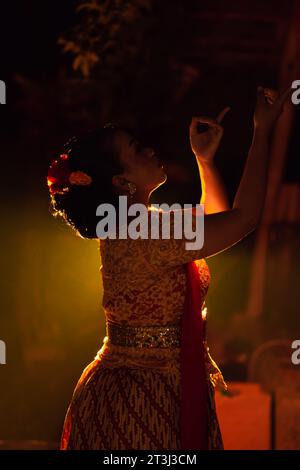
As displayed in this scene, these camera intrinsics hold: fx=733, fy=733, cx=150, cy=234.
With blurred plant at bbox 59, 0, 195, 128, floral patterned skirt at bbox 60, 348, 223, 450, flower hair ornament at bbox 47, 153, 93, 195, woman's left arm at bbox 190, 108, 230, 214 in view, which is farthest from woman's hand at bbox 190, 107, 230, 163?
blurred plant at bbox 59, 0, 195, 128

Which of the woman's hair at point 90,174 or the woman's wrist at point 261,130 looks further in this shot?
the woman's hair at point 90,174

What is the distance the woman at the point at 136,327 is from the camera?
260cm

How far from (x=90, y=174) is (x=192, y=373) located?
2.63 feet

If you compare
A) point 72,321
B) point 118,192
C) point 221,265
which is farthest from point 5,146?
point 118,192

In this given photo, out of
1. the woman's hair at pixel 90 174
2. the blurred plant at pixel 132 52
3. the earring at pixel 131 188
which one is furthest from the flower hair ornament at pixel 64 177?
the blurred plant at pixel 132 52

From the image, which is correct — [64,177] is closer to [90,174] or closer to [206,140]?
[90,174]

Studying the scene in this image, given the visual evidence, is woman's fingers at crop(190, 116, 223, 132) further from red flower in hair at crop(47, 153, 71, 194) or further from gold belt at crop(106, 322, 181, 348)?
gold belt at crop(106, 322, 181, 348)

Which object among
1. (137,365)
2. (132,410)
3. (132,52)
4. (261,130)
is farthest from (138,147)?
(132,52)

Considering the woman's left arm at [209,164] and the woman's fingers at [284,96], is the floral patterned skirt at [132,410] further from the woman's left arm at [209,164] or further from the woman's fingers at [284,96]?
the woman's fingers at [284,96]

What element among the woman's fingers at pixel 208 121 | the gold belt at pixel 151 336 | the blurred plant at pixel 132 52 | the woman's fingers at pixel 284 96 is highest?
the blurred plant at pixel 132 52

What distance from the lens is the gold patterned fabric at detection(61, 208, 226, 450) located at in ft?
8.52

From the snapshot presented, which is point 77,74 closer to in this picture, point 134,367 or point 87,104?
point 87,104

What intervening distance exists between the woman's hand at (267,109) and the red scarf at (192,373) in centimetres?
58

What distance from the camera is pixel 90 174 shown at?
2.64 metres
